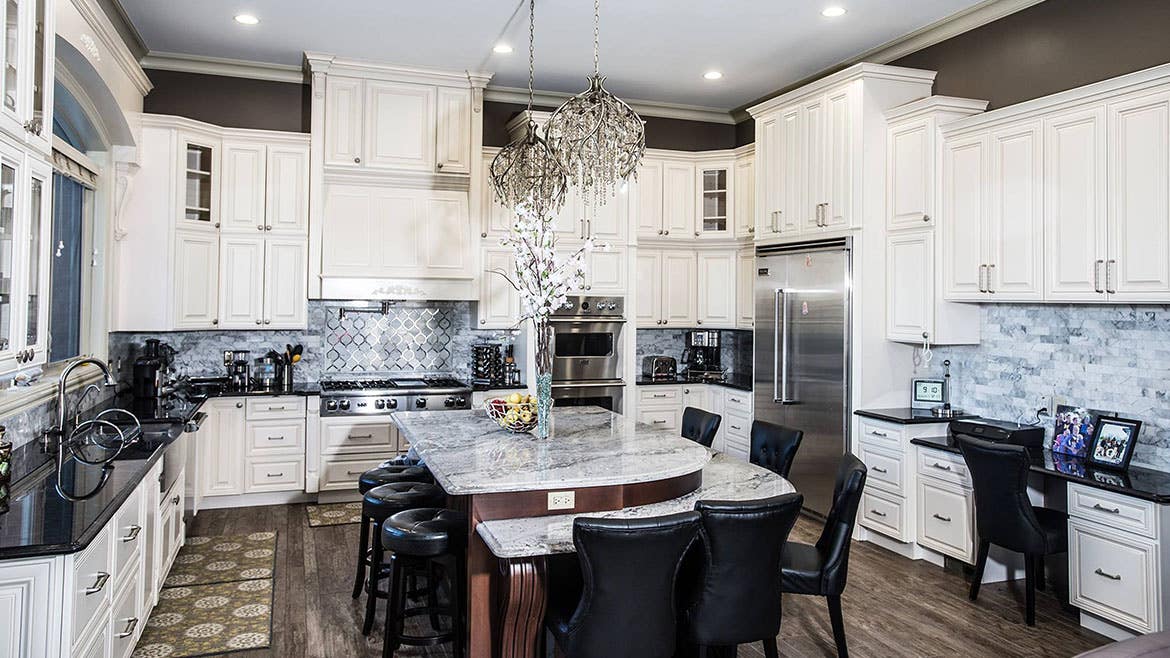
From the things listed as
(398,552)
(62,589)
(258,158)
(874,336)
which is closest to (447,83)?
(258,158)

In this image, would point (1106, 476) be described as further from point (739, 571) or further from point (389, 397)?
point (389, 397)

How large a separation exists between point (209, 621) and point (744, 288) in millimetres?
4956

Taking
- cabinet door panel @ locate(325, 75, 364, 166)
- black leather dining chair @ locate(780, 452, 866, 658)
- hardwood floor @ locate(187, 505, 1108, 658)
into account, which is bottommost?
hardwood floor @ locate(187, 505, 1108, 658)

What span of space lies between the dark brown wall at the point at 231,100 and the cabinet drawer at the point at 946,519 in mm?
5303

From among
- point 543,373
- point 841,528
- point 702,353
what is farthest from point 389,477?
point 702,353

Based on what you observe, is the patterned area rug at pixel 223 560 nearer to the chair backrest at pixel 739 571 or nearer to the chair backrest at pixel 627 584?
the chair backrest at pixel 627 584

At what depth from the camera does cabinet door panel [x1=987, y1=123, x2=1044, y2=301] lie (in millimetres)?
4383

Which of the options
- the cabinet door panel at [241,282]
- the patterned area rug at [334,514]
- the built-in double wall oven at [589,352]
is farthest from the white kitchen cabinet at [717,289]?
the cabinet door panel at [241,282]

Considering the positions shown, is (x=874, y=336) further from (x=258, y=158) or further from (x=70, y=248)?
(x=70, y=248)

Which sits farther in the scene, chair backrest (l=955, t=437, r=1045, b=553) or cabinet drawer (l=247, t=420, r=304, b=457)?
cabinet drawer (l=247, t=420, r=304, b=457)

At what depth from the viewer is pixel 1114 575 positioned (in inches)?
145

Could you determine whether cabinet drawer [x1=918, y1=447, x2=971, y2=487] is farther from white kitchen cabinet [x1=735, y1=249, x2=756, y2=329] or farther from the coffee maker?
the coffee maker

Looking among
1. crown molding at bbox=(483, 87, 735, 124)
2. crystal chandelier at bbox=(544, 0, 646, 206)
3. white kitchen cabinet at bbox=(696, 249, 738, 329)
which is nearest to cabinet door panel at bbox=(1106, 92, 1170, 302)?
crystal chandelier at bbox=(544, 0, 646, 206)

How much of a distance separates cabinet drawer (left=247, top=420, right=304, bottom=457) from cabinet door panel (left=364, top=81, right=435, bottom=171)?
2096 millimetres
